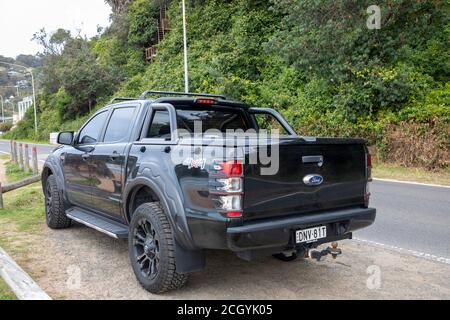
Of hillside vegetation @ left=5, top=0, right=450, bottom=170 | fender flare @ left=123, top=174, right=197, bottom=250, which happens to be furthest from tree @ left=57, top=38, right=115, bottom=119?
fender flare @ left=123, top=174, right=197, bottom=250

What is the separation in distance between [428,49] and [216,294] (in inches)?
638

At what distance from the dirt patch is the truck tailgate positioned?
0.79 m

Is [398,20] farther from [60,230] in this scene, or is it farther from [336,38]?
[60,230]

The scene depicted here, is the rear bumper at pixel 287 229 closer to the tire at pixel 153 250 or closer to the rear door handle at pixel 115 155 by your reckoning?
the tire at pixel 153 250

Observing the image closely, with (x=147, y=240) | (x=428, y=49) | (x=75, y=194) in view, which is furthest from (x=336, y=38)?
(x=147, y=240)

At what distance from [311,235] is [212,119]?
6.67ft

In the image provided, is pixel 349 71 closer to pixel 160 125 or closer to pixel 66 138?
pixel 66 138

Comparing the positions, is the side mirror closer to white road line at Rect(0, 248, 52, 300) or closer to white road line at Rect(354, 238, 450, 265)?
white road line at Rect(0, 248, 52, 300)

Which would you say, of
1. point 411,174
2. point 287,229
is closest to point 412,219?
point 287,229

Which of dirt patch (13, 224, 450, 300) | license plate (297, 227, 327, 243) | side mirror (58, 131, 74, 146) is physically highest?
side mirror (58, 131, 74, 146)

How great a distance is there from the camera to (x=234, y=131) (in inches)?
212

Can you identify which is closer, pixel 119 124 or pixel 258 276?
pixel 258 276

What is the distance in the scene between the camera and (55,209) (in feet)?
21.0

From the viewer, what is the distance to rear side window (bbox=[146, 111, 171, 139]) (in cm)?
482
